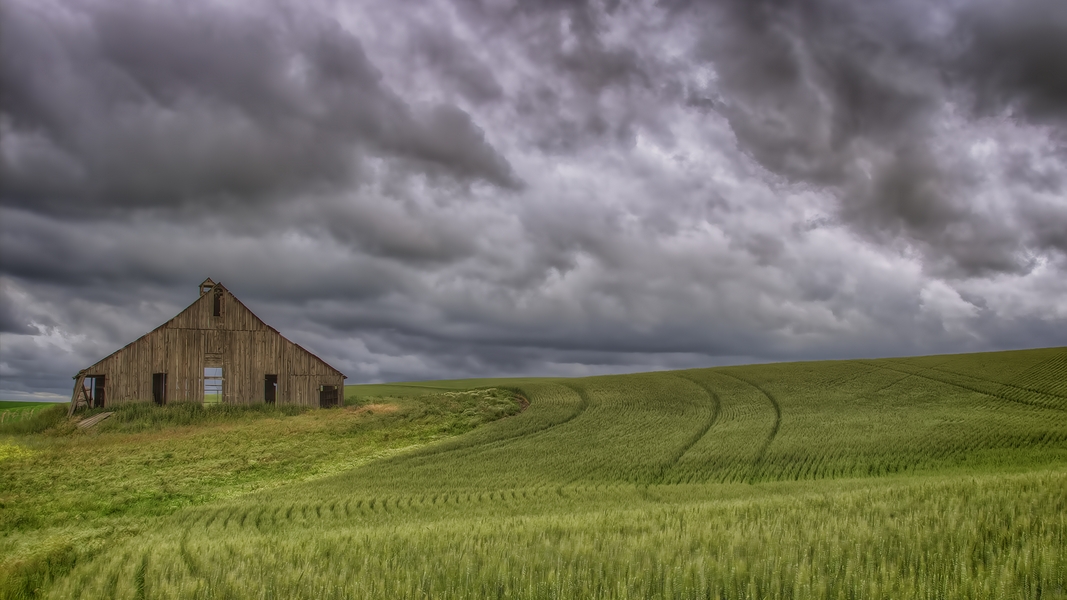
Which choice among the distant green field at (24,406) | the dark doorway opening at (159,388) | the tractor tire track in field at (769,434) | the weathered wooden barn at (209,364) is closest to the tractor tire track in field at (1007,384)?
the tractor tire track in field at (769,434)

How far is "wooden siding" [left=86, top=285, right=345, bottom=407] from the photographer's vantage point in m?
44.3

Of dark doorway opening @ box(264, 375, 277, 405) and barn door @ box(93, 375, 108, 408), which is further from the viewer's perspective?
dark doorway opening @ box(264, 375, 277, 405)

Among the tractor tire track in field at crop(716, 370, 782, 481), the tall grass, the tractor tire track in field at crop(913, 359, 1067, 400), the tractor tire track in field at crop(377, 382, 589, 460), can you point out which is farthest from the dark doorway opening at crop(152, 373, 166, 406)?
the tractor tire track in field at crop(913, 359, 1067, 400)

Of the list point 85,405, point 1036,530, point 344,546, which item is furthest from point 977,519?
point 85,405

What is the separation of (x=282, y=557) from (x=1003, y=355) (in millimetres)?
67045

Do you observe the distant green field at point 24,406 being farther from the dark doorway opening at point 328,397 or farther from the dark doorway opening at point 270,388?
the dark doorway opening at point 328,397

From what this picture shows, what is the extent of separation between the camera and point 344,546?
8773 millimetres

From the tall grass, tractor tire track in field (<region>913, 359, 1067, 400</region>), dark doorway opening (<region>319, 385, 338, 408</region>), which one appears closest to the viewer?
tractor tire track in field (<region>913, 359, 1067, 400</region>)

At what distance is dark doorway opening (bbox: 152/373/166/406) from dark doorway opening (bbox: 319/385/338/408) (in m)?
10.4

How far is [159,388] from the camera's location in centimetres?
4534

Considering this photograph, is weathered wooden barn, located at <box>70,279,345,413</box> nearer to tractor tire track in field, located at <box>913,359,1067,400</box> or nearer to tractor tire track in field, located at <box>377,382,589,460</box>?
tractor tire track in field, located at <box>377,382,589,460</box>

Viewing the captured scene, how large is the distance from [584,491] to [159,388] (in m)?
37.0

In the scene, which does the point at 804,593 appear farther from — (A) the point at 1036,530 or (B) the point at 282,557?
(B) the point at 282,557

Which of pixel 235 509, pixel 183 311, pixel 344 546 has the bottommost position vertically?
pixel 235 509
